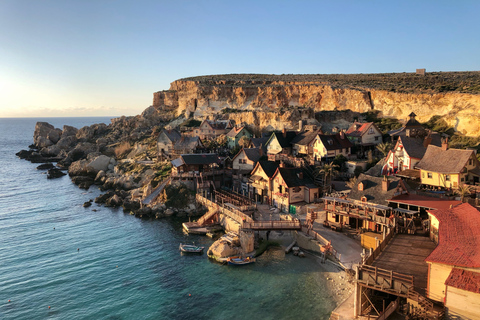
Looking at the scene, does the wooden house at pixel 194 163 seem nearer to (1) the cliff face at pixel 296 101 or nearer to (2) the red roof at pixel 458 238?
(1) the cliff face at pixel 296 101

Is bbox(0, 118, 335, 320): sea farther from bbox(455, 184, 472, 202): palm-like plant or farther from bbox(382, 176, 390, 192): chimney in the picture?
bbox(455, 184, 472, 202): palm-like plant

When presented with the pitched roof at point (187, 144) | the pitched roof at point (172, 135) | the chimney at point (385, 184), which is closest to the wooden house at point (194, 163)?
the pitched roof at point (187, 144)

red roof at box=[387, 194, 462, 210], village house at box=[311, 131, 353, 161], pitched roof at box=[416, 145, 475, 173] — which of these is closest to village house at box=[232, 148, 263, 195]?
village house at box=[311, 131, 353, 161]

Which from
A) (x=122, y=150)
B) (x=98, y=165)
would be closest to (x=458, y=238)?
(x=98, y=165)

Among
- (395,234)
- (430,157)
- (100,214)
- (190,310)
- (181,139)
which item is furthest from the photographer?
(181,139)

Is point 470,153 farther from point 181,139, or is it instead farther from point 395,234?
point 181,139

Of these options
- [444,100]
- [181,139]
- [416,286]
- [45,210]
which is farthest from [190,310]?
[444,100]
